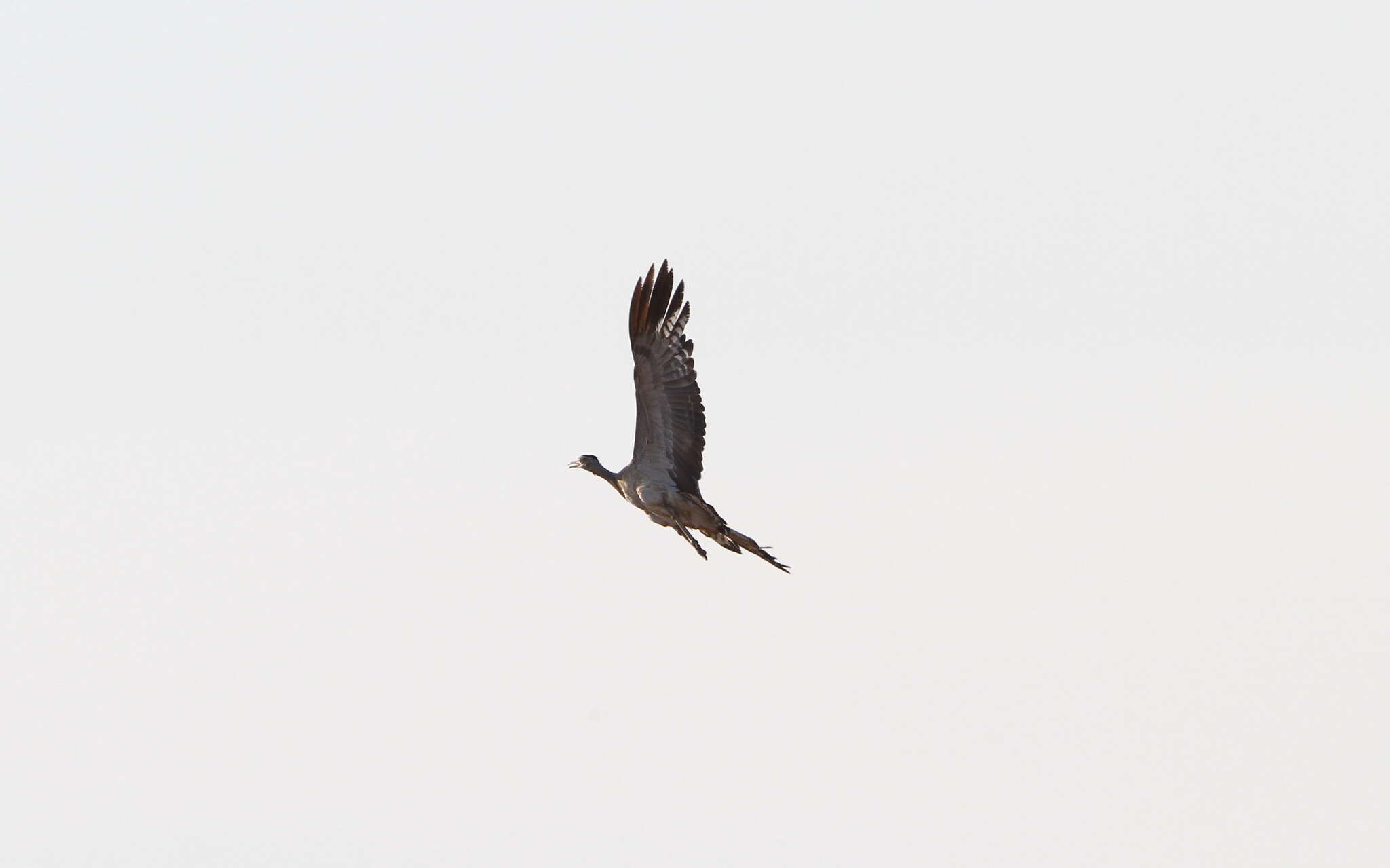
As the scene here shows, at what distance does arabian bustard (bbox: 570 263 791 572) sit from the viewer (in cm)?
3803

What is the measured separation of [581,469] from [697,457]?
8.53 feet

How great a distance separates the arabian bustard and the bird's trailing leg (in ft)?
Answer: 0.04

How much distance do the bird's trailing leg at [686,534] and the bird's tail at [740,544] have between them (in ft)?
1.26

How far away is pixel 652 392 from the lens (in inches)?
1519

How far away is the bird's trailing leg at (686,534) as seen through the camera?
38.3 meters

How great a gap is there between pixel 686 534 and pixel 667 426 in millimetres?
1932

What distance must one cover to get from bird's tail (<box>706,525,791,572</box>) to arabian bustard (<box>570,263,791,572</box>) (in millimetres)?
12

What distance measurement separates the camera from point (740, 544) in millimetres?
37719

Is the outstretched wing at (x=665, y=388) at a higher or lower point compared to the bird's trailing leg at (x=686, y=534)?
higher

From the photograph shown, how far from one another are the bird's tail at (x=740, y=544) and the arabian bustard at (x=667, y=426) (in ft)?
0.04

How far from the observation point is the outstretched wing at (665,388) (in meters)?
38.0

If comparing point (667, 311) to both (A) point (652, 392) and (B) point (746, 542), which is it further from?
(B) point (746, 542)

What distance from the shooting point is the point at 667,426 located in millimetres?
38906

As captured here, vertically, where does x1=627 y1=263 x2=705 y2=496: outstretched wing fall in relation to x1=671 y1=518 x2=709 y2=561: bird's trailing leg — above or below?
above
